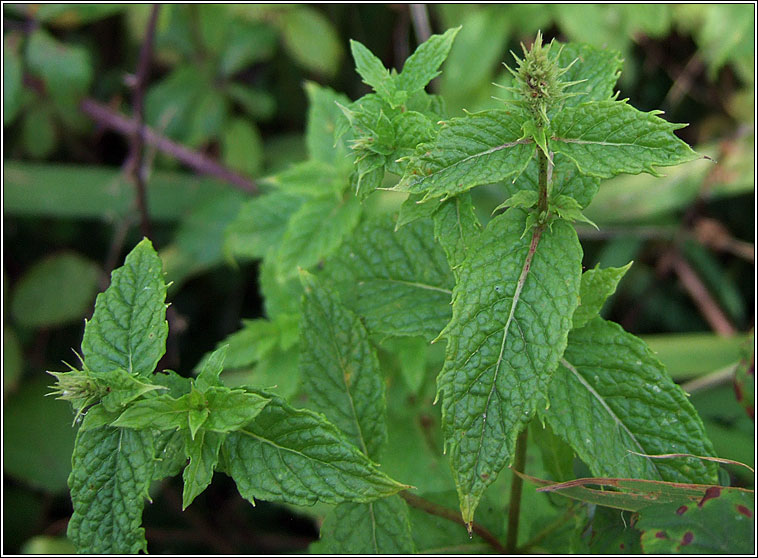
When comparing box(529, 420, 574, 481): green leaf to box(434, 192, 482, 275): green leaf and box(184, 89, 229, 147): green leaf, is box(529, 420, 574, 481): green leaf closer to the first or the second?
box(434, 192, 482, 275): green leaf

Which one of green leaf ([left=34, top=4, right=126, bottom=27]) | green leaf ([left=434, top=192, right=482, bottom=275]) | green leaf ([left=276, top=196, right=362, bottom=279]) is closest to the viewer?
green leaf ([left=434, top=192, right=482, bottom=275])

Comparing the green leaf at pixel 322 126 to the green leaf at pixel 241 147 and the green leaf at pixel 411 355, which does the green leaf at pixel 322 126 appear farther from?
the green leaf at pixel 241 147

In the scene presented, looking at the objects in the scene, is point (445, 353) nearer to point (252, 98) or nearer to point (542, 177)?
point (542, 177)

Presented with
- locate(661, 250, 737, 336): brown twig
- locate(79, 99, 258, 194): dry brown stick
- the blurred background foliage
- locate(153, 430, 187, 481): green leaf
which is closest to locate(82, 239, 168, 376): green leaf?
locate(153, 430, 187, 481): green leaf

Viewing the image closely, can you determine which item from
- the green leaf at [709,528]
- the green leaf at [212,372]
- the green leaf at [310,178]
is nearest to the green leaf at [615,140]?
the green leaf at [709,528]

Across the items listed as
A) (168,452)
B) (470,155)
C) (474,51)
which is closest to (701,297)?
(474,51)
